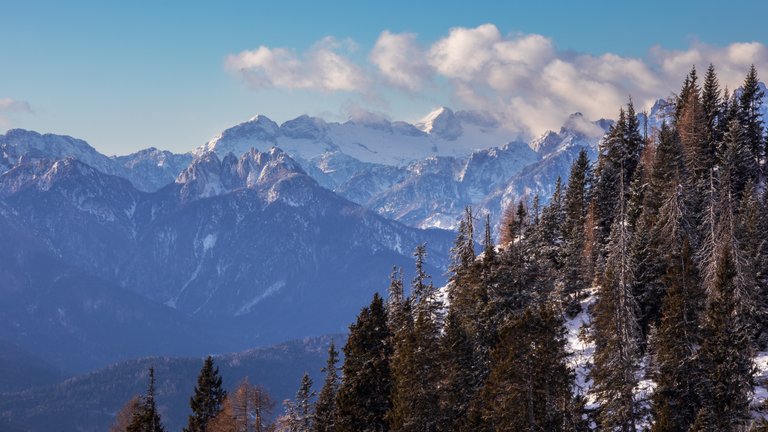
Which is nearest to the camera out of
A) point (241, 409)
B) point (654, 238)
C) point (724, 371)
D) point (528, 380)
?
point (528, 380)

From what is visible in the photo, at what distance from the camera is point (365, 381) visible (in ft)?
250

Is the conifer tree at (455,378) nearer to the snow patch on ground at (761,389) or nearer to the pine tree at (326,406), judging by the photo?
the pine tree at (326,406)

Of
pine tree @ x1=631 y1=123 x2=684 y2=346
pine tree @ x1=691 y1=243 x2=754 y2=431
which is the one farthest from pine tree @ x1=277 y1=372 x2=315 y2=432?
pine tree @ x1=691 y1=243 x2=754 y2=431

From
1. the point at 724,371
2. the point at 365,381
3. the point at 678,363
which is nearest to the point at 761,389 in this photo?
the point at 724,371

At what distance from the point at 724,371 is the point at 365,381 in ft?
93.9

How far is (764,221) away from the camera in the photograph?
8831 centimetres

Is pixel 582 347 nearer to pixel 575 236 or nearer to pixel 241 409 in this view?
pixel 575 236

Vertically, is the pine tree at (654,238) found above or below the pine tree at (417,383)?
above

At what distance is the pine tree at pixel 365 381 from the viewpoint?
2960 inches

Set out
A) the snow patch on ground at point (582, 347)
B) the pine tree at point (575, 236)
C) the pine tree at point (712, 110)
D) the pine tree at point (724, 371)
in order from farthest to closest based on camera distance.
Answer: the pine tree at point (712, 110)
the pine tree at point (575, 236)
the snow patch on ground at point (582, 347)
the pine tree at point (724, 371)

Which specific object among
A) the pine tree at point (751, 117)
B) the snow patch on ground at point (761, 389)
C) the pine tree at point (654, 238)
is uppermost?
the pine tree at point (751, 117)

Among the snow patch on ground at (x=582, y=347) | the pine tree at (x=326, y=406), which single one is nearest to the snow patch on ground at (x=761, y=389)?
the snow patch on ground at (x=582, y=347)

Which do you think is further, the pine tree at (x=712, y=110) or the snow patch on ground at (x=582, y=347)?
the pine tree at (x=712, y=110)

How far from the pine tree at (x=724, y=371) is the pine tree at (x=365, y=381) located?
25.3 m
